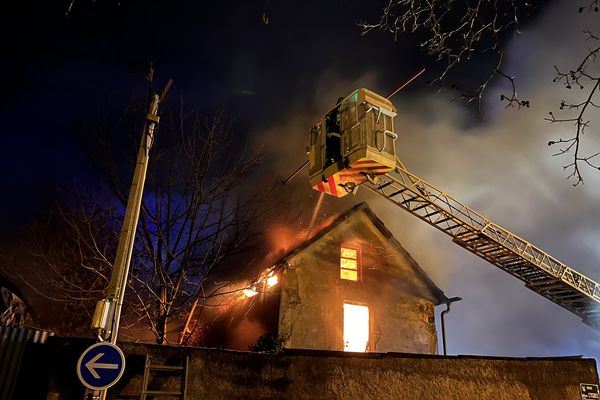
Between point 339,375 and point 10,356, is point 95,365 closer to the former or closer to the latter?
point 10,356

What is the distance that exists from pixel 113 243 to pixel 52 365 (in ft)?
35.7

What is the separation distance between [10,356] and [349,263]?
12.7m

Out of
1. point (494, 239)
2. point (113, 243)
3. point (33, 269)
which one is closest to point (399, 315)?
point (494, 239)

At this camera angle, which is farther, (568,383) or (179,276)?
(179,276)

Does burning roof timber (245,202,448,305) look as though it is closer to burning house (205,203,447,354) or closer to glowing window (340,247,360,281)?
burning house (205,203,447,354)

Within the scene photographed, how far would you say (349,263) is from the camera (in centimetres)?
1730

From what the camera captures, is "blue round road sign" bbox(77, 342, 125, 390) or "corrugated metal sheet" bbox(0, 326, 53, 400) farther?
"corrugated metal sheet" bbox(0, 326, 53, 400)

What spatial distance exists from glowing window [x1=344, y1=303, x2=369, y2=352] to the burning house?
0.12 ft

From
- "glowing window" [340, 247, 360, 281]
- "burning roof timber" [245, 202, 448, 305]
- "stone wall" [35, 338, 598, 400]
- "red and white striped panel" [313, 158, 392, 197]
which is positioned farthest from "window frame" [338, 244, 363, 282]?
"red and white striped panel" [313, 158, 392, 197]

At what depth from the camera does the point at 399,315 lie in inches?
670

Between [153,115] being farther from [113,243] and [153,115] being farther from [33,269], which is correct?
[33,269]

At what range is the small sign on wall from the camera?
9.16 meters

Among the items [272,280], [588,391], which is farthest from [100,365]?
[272,280]

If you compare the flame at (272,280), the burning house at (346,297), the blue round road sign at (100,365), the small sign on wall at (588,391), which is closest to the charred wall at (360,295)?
the burning house at (346,297)
